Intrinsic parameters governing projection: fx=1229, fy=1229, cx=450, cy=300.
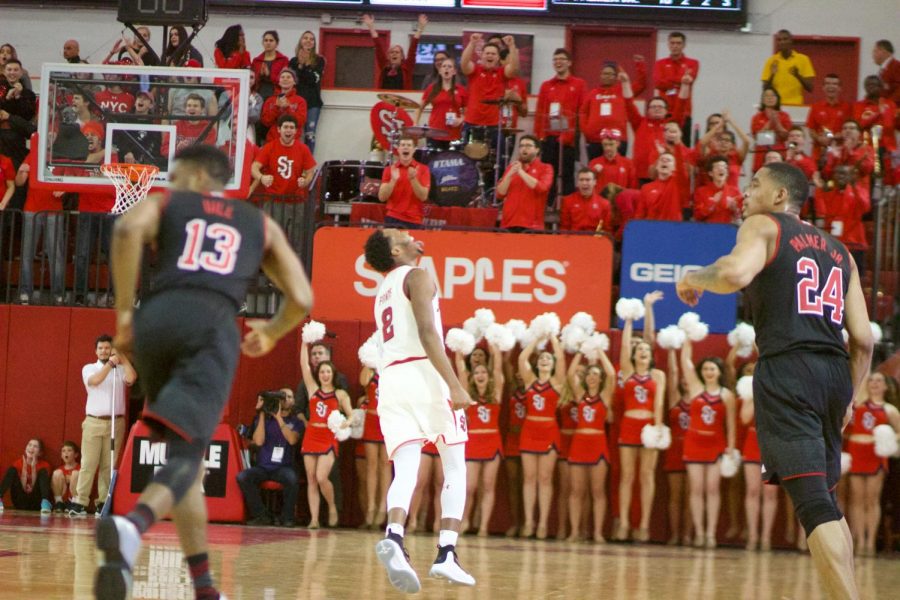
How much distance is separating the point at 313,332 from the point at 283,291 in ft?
30.0

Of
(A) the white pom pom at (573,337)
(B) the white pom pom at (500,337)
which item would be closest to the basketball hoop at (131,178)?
(B) the white pom pom at (500,337)

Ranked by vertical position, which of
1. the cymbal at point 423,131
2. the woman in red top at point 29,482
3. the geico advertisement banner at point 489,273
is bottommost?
the woman in red top at point 29,482

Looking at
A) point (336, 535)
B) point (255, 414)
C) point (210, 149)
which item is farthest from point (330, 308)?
point (210, 149)

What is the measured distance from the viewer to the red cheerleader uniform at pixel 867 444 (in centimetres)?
1401

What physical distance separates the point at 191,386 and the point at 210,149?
1140 millimetres

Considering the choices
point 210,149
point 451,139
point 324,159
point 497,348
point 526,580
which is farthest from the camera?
point 324,159

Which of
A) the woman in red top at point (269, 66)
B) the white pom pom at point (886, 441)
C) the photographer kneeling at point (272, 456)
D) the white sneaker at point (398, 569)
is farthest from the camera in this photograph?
the woman in red top at point (269, 66)

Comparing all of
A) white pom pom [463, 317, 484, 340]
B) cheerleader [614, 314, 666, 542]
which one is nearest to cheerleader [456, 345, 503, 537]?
white pom pom [463, 317, 484, 340]

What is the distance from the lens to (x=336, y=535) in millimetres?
13430

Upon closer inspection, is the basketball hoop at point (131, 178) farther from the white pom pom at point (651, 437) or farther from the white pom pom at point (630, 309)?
the white pom pom at point (651, 437)

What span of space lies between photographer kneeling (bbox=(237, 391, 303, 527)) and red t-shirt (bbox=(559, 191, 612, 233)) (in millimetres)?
4281

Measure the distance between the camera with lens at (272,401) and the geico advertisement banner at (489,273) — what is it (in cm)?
126

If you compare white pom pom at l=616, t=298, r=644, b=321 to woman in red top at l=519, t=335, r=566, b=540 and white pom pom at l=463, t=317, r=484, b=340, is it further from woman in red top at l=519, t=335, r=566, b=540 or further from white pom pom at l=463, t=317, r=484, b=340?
white pom pom at l=463, t=317, r=484, b=340

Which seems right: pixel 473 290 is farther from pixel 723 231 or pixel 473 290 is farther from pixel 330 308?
pixel 723 231
